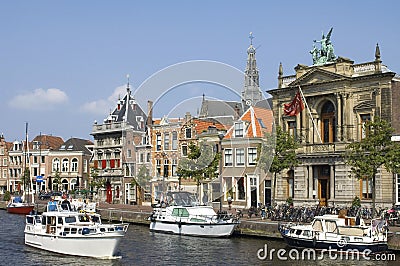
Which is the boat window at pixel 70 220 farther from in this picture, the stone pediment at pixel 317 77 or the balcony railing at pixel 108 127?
the balcony railing at pixel 108 127

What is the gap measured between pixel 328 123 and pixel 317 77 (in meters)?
4.49

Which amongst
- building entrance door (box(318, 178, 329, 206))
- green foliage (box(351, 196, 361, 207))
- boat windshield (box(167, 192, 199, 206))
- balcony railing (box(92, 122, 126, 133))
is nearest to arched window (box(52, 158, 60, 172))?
balcony railing (box(92, 122, 126, 133))

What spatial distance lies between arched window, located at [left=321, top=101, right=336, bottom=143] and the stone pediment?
2.42 metres

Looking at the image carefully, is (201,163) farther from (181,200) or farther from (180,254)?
(180,254)

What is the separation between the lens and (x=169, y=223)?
49.2 m

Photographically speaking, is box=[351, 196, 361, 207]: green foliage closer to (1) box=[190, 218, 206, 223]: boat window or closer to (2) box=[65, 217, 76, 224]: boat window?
(1) box=[190, 218, 206, 223]: boat window

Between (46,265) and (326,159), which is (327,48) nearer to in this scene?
(326,159)

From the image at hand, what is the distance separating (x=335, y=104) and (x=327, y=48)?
5962 millimetres

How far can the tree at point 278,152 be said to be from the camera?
172 ft

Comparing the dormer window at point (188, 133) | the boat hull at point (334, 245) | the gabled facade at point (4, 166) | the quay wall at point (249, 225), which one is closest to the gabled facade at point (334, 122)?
the quay wall at point (249, 225)

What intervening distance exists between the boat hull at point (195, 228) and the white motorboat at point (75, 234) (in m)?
9.02

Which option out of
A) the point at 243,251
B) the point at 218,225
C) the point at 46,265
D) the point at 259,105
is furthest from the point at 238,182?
the point at 46,265

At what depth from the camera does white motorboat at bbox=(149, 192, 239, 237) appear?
4547 cm

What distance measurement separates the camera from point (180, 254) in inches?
1501
